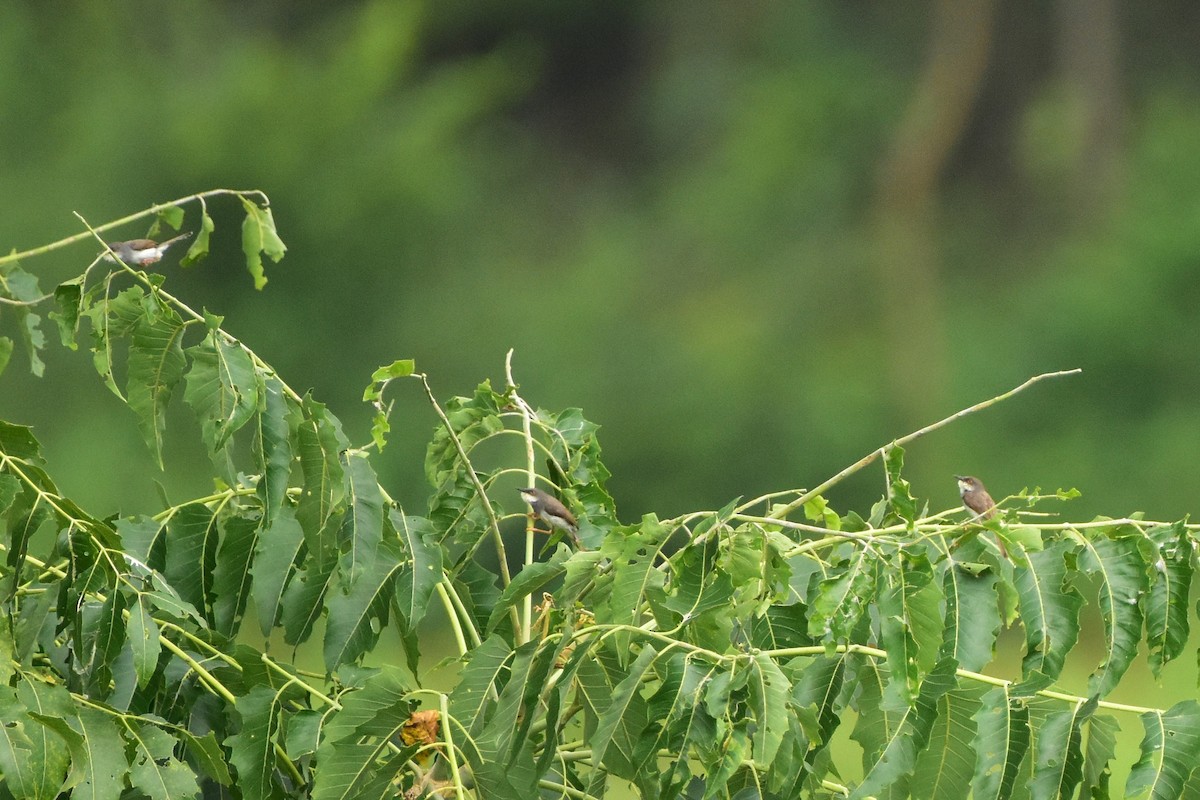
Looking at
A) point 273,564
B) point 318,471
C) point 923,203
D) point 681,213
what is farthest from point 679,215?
point 318,471

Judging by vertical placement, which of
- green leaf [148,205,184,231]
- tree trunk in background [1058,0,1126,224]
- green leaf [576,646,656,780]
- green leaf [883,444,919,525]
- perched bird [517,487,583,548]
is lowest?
green leaf [576,646,656,780]

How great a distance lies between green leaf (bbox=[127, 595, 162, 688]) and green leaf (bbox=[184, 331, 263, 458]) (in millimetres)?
110

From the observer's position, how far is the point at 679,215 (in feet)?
30.7

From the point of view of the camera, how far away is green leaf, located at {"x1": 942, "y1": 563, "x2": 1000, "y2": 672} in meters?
0.87

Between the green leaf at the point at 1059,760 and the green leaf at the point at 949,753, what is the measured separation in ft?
0.18

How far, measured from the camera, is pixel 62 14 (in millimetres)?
8914

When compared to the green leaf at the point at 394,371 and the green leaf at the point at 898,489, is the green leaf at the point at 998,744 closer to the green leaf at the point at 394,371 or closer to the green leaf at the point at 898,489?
the green leaf at the point at 898,489

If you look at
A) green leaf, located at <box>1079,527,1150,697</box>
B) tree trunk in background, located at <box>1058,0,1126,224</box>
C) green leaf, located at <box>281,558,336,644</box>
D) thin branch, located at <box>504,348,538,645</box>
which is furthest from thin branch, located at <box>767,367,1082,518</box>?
tree trunk in background, located at <box>1058,0,1126,224</box>

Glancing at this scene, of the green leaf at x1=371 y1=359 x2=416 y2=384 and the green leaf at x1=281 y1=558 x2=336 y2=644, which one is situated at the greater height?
the green leaf at x1=371 y1=359 x2=416 y2=384

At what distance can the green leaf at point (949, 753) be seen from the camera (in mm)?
884

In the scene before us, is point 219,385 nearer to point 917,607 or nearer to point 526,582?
point 526,582

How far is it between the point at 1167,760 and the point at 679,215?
28.3 ft

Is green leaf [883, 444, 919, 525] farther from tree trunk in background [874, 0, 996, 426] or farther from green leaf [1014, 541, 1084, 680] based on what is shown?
tree trunk in background [874, 0, 996, 426]

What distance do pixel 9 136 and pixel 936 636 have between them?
749 centimetres
